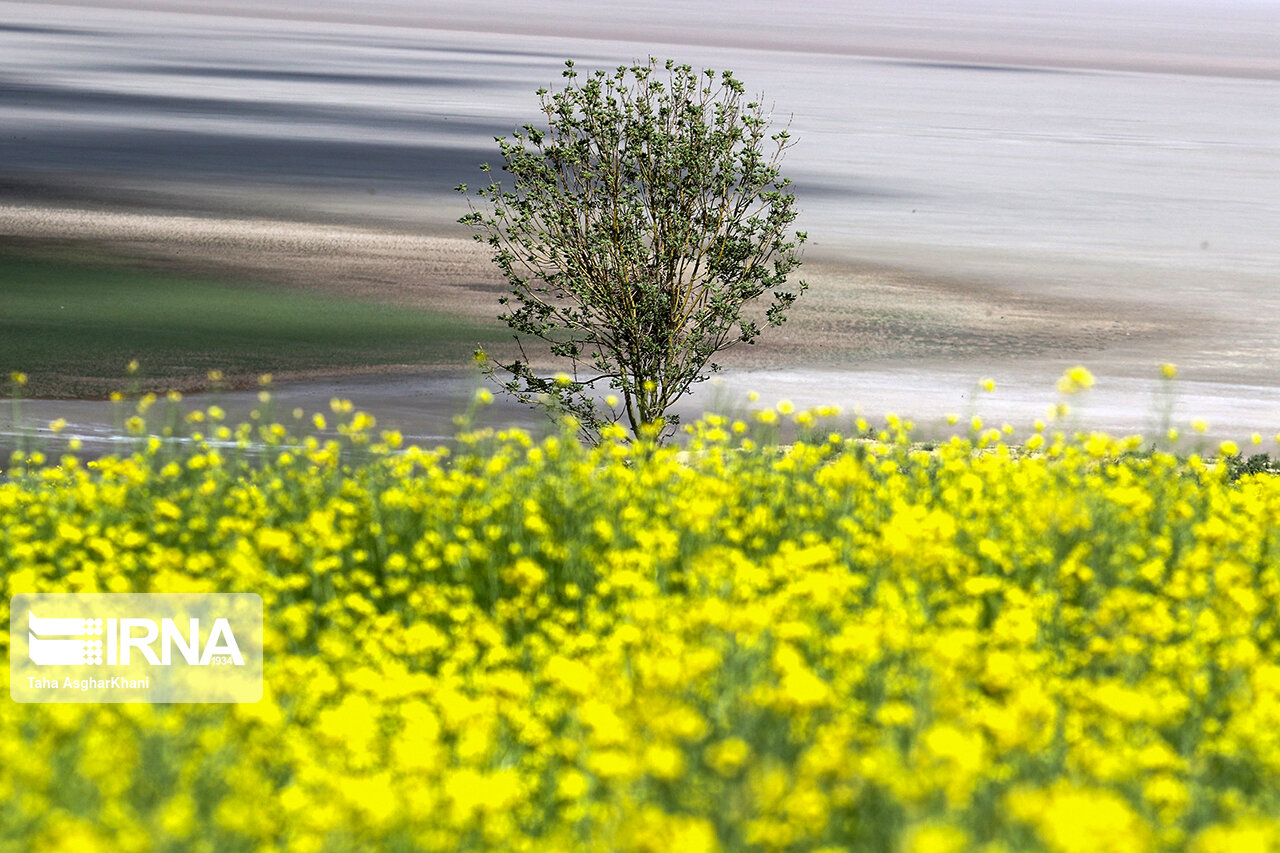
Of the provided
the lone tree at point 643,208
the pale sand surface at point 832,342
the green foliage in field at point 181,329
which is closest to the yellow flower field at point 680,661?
the pale sand surface at point 832,342

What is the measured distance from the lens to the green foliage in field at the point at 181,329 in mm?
19688

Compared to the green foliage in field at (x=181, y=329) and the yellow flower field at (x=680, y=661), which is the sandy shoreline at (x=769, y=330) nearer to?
the green foliage in field at (x=181, y=329)

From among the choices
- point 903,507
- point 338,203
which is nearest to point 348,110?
point 338,203

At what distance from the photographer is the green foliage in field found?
19.7m

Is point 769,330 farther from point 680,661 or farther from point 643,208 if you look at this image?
point 680,661

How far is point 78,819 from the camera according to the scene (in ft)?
12.8

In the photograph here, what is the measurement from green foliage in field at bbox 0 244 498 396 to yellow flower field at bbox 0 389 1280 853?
10.7m

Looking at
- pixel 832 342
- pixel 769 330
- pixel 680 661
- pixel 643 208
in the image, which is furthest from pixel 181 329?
pixel 680 661

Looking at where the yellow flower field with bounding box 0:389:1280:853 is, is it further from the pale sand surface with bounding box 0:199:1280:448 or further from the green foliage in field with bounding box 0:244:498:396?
the green foliage in field with bounding box 0:244:498:396

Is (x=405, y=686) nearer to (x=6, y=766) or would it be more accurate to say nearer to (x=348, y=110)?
(x=6, y=766)

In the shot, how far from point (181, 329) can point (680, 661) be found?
19173 millimetres

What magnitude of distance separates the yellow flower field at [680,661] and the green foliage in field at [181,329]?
10.7m

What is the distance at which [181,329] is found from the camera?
22359 millimetres

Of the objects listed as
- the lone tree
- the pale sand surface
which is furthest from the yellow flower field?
the lone tree
